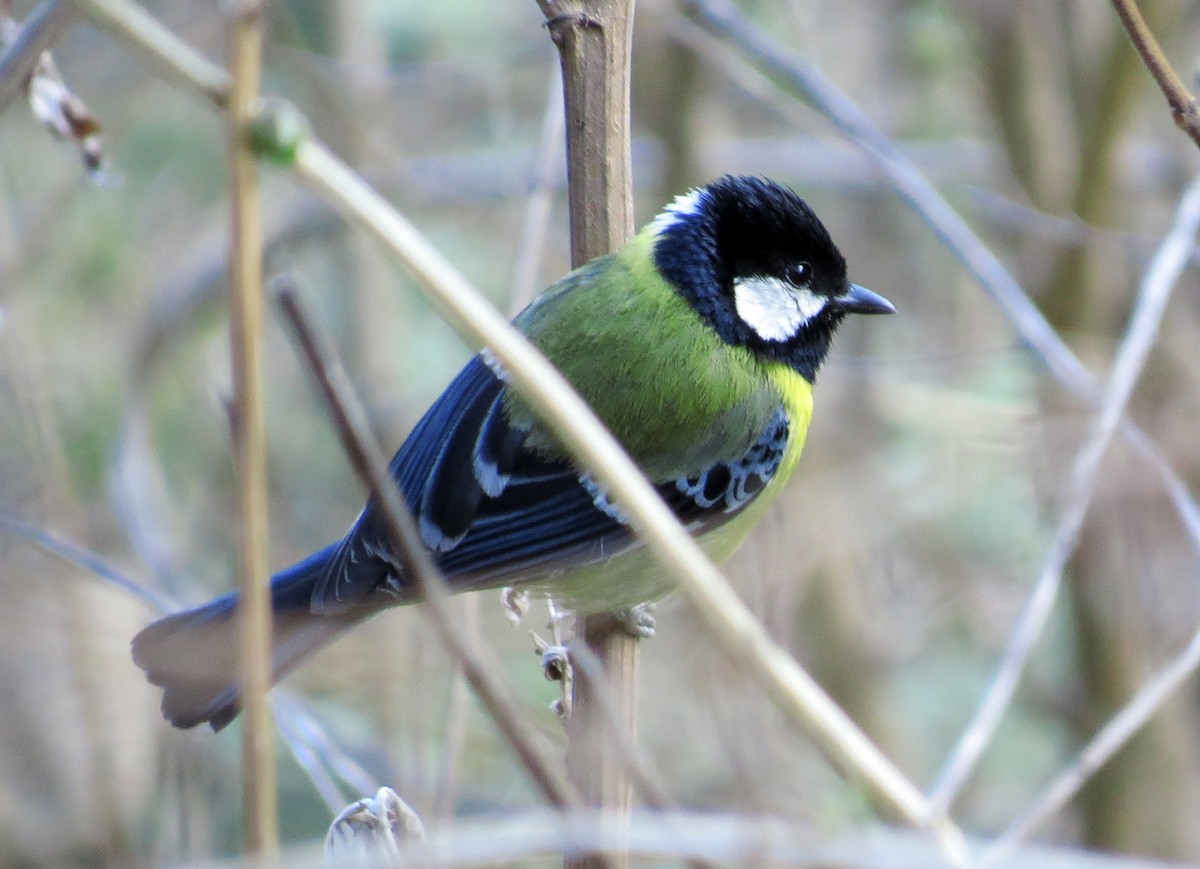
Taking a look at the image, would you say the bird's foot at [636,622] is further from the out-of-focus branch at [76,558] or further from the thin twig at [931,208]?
the thin twig at [931,208]

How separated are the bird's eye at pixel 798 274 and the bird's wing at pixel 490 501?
1.31 ft

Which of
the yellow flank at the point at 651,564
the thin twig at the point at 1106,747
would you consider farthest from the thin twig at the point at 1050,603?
the yellow flank at the point at 651,564

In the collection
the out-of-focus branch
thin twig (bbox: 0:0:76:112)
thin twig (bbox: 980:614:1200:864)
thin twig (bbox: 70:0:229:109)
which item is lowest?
thin twig (bbox: 980:614:1200:864)

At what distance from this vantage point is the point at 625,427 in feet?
6.74

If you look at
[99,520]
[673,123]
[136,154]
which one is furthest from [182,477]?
[673,123]

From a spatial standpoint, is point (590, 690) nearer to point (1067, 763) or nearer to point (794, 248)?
point (794, 248)

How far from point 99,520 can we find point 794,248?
218 centimetres

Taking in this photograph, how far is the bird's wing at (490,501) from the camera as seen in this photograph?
200 cm

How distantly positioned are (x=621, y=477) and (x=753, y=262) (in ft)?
4.73

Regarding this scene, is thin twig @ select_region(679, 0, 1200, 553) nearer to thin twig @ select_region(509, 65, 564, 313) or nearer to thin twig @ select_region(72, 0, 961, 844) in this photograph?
thin twig @ select_region(509, 65, 564, 313)

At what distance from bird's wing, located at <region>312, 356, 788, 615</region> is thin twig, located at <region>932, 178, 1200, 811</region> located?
0.60 meters

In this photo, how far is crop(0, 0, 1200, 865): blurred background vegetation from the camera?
10.2 feet

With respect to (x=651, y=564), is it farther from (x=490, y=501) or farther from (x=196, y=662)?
(x=196, y=662)

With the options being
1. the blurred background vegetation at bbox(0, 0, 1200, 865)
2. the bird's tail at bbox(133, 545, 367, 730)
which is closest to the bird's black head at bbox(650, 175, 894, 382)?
the blurred background vegetation at bbox(0, 0, 1200, 865)
